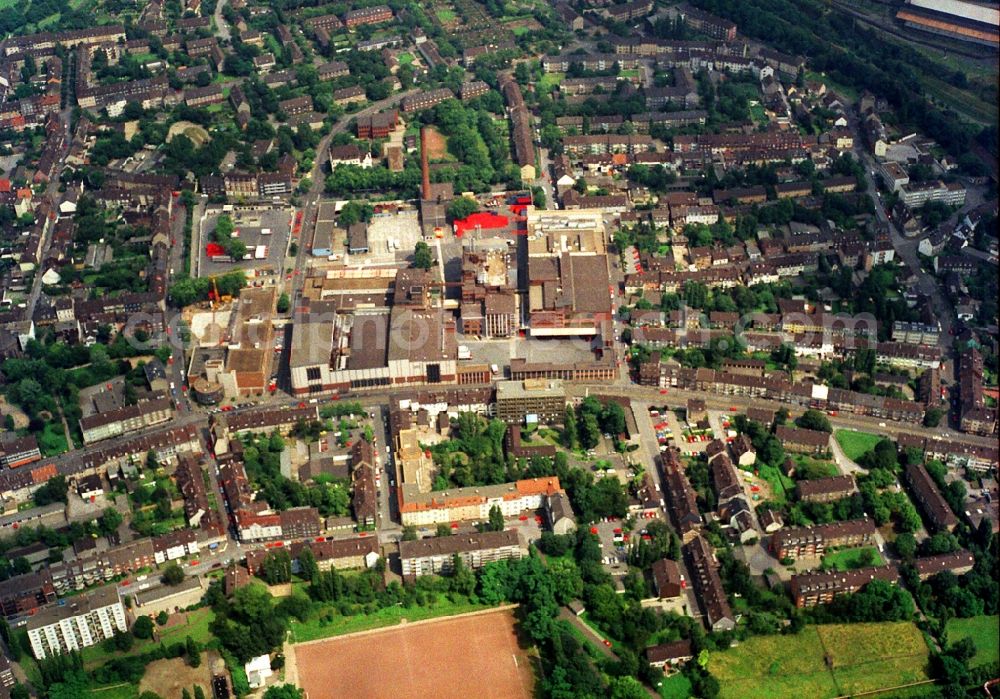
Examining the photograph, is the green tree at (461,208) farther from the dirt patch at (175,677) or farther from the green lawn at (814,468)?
the dirt patch at (175,677)

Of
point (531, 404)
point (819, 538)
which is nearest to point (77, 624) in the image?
point (531, 404)

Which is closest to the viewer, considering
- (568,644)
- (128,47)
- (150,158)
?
(568,644)

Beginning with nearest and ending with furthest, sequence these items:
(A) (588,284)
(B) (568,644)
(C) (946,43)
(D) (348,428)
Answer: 1. (B) (568,644)
2. (D) (348,428)
3. (A) (588,284)
4. (C) (946,43)

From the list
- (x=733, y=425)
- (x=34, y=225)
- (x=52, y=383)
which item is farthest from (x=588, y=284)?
(x=34, y=225)

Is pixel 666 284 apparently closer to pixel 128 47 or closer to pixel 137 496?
pixel 137 496

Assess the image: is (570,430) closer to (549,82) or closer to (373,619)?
(373,619)
